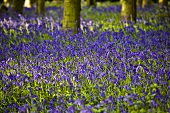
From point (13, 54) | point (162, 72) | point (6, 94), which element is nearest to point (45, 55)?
point (13, 54)

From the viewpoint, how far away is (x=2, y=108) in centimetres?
466

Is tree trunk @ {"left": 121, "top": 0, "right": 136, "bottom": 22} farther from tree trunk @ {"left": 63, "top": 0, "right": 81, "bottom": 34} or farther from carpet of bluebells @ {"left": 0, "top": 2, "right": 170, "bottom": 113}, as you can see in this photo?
carpet of bluebells @ {"left": 0, "top": 2, "right": 170, "bottom": 113}

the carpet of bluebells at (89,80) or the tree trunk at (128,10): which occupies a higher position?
the tree trunk at (128,10)

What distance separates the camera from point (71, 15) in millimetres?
9422

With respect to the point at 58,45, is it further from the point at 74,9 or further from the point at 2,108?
the point at 2,108

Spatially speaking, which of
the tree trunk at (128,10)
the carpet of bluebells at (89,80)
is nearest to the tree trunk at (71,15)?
the carpet of bluebells at (89,80)

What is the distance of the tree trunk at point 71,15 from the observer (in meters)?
9.33

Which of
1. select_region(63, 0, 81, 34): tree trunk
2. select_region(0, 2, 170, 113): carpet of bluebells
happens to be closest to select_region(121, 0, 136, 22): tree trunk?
select_region(63, 0, 81, 34): tree trunk

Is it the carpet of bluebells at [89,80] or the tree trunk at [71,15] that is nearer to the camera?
the carpet of bluebells at [89,80]

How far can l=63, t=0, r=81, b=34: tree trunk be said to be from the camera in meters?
9.33

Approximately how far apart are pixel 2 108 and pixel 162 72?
2.38m

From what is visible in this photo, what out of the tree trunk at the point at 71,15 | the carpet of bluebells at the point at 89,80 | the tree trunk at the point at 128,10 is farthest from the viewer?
the tree trunk at the point at 128,10

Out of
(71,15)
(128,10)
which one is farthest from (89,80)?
(128,10)

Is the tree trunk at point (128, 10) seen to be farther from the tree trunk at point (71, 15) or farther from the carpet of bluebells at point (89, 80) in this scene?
the carpet of bluebells at point (89, 80)
